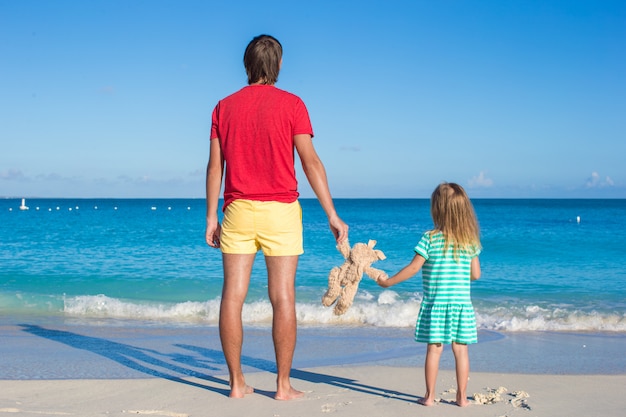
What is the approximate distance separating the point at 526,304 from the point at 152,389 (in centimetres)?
726

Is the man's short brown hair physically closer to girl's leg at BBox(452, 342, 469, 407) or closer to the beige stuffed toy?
the beige stuffed toy

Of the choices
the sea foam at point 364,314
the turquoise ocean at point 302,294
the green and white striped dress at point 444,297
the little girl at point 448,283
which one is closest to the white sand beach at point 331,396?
the little girl at point 448,283

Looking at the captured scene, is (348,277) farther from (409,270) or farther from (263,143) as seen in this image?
(263,143)

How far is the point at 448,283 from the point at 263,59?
173 centimetres

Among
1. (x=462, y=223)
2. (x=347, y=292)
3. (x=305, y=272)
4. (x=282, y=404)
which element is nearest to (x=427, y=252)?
(x=462, y=223)

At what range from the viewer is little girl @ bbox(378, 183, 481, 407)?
3.64m

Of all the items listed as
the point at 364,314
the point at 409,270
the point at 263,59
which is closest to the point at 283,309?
the point at 409,270

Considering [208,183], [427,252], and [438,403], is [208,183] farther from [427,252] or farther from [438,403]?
[438,403]

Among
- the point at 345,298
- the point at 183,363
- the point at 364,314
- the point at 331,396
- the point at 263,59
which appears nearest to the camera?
the point at 263,59

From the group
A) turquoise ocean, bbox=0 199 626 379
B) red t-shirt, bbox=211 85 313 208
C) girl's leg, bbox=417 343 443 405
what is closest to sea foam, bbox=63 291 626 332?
turquoise ocean, bbox=0 199 626 379

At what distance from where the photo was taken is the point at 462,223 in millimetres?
3666

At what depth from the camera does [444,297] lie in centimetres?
367

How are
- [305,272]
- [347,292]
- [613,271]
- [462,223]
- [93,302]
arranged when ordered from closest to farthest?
[462,223] < [347,292] < [93,302] < [305,272] < [613,271]

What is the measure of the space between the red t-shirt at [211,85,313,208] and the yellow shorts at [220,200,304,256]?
2.0 inches
